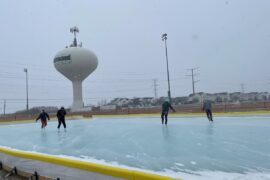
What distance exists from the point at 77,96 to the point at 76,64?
750cm

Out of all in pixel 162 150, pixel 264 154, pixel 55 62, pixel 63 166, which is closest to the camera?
pixel 63 166

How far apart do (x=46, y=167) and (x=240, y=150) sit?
471 cm

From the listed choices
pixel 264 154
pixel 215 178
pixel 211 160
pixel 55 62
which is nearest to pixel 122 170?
pixel 215 178

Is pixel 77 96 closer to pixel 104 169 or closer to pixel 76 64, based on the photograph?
pixel 76 64

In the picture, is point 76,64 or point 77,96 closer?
point 76,64

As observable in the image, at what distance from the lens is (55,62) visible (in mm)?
59188

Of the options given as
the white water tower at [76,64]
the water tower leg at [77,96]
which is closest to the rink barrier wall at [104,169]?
the white water tower at [76,64]

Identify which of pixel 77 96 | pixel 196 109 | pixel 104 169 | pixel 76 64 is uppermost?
pixel 76 64

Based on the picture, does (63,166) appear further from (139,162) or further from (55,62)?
(55,62)

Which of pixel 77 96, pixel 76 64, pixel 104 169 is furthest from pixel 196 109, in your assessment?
pixel 77 96

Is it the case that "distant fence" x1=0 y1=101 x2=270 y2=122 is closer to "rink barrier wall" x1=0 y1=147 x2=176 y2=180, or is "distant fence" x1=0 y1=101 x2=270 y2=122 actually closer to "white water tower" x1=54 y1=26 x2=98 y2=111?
"white water tower" x1=54 y1=26 x2=98 y2=111

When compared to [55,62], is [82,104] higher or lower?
lower

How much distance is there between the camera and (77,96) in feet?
198

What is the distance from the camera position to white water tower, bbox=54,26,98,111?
56.1m
